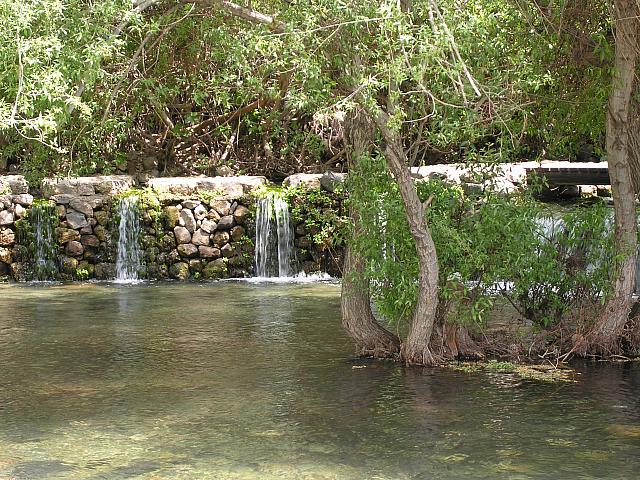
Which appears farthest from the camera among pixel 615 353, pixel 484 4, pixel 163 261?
pixel 163 261

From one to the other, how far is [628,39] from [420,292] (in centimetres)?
300

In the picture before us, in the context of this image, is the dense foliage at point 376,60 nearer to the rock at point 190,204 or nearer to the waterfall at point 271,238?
the rock at point 190,204

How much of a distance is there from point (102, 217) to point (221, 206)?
218 centimetres

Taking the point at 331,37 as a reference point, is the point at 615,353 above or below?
below

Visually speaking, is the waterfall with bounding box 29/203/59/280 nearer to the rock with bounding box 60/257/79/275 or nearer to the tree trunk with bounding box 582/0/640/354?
the rock with bounding box 60/257/79/275

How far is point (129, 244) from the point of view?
18.9 m

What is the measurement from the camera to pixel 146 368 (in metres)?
10.4

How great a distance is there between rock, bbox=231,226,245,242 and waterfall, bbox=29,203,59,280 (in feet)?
10.6

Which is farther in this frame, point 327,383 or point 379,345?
point 379,345

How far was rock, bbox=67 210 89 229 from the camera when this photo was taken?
1892 cm

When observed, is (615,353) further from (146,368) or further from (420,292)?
(146,368)

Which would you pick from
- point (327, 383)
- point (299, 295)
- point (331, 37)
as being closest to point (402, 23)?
point (331, 37)

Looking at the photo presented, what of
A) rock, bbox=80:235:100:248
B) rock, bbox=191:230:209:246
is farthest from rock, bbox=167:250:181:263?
rock, bbox=80:235:100:248

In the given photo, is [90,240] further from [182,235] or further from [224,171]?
[224,171]
